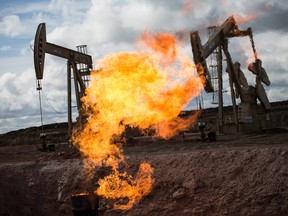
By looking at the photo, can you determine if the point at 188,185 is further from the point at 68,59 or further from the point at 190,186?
the point at 68,59

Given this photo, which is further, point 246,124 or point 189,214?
point 246,124

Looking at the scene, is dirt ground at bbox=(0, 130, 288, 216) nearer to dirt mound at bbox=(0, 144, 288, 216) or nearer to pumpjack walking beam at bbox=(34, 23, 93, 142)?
dirt mound at bbox=(0, 144, 288, 216)

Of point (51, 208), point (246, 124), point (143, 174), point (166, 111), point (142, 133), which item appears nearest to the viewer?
point (143, 174)

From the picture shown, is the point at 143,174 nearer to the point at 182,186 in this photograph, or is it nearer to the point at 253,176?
the point at 182,186

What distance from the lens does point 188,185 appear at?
13.8 metres

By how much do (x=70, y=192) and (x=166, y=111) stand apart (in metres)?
7.46

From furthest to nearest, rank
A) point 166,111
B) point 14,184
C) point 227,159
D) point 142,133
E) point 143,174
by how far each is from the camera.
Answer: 1. point 142,133
2. point 166,111
3. point 14,184
4. point 143,174
5. point 227,159

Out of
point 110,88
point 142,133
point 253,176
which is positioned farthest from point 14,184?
point 142,133

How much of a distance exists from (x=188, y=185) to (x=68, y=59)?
20.0m

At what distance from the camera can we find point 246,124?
30.5 m

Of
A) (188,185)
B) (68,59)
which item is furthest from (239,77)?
(188,185)

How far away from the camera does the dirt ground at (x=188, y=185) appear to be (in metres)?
12.8

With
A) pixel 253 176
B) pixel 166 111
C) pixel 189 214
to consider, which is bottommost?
pixel 189 214

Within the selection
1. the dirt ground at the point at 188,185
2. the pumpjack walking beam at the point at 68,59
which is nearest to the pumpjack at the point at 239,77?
the pumpjack walking beam at the point at 68,59
